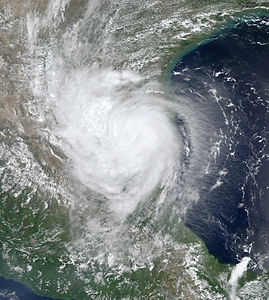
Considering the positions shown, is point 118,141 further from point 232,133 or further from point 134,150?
point 232,133

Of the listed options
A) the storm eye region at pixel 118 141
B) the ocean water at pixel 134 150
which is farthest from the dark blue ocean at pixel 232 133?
the storm eye region at pixel 118 141

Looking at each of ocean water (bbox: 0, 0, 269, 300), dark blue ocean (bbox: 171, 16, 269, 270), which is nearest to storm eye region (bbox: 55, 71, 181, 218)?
ocean water (bbox: 0, 0, 269, 300)

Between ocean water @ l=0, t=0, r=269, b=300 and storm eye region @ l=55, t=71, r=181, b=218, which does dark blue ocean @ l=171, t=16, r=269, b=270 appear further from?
storm eye region @ l=55, t=71, r=181, b=218

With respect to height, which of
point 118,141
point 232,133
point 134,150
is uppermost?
point 232,133

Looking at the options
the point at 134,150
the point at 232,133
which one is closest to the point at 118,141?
the point at 134,150

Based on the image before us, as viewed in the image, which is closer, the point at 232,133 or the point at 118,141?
the point at 232,133

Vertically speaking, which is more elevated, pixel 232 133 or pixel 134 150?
pixel 232 133

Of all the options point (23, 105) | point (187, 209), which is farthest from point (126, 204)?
point (23, 105)

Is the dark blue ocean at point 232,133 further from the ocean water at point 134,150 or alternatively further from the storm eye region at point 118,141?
the storm eye region at point 118,141
